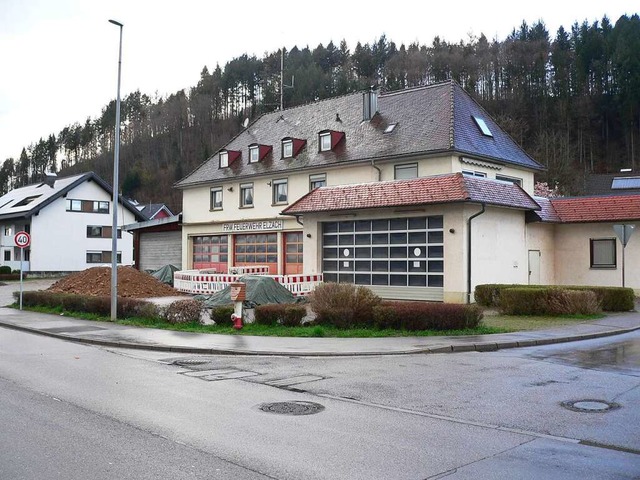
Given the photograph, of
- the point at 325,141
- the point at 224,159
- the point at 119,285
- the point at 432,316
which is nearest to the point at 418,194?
the point at 432,316

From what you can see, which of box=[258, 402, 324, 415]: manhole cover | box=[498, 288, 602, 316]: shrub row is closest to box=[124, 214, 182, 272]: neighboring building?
box=[498, 288, 602, 316]: shrub row

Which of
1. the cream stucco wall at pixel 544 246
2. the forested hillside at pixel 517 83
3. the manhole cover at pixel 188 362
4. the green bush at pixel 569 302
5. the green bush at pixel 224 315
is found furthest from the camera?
the forested hillside at pixel 517 83

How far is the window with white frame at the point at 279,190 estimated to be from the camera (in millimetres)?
37094

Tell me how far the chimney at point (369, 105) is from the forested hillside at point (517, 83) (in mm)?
25092

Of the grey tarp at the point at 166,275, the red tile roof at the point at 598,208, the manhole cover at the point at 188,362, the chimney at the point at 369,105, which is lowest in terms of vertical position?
the manhole cover at the point at 188,362

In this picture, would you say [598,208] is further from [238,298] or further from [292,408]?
[292,408]

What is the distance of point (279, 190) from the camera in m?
37.5

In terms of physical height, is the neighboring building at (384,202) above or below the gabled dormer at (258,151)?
below

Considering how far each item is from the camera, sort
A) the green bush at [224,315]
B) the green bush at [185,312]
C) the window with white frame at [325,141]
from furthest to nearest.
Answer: the window with white frame at [325,141]
the green bush at [185,312]
the green bush at [224,315]

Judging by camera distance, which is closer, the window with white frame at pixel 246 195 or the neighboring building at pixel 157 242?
the window with white frame at pixel 246 195

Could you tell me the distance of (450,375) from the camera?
11227 millimetres

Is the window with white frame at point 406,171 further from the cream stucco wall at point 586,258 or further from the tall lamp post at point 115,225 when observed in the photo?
the tall lamp post at point 115,225

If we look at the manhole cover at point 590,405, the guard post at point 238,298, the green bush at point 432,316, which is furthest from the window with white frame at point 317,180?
the manhole cover at point 590,405

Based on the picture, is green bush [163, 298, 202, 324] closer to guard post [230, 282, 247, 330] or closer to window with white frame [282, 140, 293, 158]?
guard post [230, 282, 247, 330]
